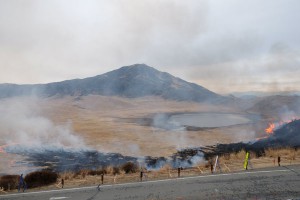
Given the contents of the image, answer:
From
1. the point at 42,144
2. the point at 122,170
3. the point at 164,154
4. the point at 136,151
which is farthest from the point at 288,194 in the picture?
the point at 42,144

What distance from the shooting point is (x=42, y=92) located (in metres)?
198

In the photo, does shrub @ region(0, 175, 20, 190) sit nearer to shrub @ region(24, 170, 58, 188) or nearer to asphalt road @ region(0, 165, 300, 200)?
shrub @ region(24, 170, 58, 188)

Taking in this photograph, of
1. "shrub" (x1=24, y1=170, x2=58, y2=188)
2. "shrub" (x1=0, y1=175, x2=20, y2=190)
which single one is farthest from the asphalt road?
"shrub" (x1=24, y1=170, x2=58, y2=188)

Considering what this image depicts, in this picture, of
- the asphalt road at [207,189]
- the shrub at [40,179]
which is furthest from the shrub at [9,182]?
the asphalt road at [207,189]

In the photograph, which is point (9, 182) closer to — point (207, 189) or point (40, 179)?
point (40, 179)

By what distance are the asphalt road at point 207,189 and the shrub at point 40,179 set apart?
4.02 m

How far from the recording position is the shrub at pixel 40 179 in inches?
728

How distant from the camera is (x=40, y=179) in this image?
19078 millimetres

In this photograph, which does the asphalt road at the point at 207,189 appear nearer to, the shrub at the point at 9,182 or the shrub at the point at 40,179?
the shrub at the point at 9,182

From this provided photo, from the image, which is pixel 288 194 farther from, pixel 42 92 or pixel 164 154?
pixel 42 92

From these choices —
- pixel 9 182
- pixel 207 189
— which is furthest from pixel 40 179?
pixel 207 189

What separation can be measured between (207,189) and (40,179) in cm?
1098

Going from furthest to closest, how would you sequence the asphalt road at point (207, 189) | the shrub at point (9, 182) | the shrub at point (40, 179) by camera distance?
1. the shrub at point (40, 179)
2. the shrub at point (9, 182)
3. the asphalt road at point (207, 189)

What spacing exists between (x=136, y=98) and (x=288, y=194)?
164m
